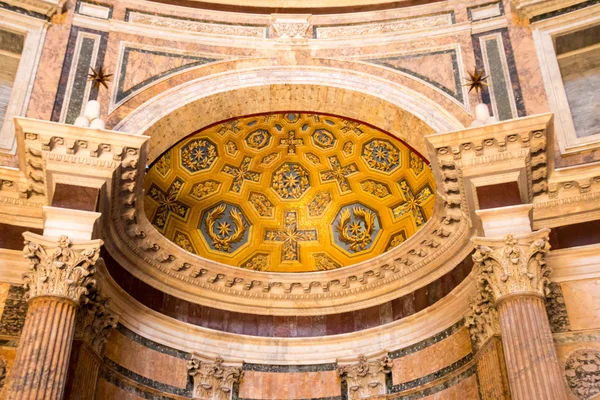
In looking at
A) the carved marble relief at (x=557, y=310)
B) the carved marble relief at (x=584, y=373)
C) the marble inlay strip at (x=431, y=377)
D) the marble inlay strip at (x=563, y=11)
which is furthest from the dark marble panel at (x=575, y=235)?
the marble inlay strip at (x=563, y=11)

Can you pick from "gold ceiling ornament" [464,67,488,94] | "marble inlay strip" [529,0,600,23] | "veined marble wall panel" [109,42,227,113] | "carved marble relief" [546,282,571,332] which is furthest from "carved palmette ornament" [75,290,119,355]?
"marble inlay strip" [529,0,600,23]

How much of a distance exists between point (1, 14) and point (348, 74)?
616cm

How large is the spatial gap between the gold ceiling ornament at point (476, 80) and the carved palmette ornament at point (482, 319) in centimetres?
374

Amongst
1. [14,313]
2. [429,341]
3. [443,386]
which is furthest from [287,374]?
[14,313]

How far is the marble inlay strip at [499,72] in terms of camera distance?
13.2 m

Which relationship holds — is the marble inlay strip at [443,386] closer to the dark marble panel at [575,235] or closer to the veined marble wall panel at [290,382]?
the veined marble wall panel at [290,382]

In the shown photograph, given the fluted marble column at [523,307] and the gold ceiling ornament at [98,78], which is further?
the gold ceiling ornament at [98,78]

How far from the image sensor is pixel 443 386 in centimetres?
1255

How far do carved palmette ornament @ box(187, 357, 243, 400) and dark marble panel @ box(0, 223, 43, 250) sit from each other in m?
3.68

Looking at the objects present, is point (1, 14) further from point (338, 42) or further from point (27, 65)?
point (338, 42)

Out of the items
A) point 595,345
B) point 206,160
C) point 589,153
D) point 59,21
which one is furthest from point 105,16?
point 595,345

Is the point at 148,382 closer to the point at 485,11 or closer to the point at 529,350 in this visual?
the point at 529,350

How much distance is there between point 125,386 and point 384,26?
804 cm

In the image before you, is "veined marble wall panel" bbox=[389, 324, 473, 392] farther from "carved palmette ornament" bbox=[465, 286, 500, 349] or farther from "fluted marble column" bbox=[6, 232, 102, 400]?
"fluted marble column" bbox=[6, 232, 102, 400]
